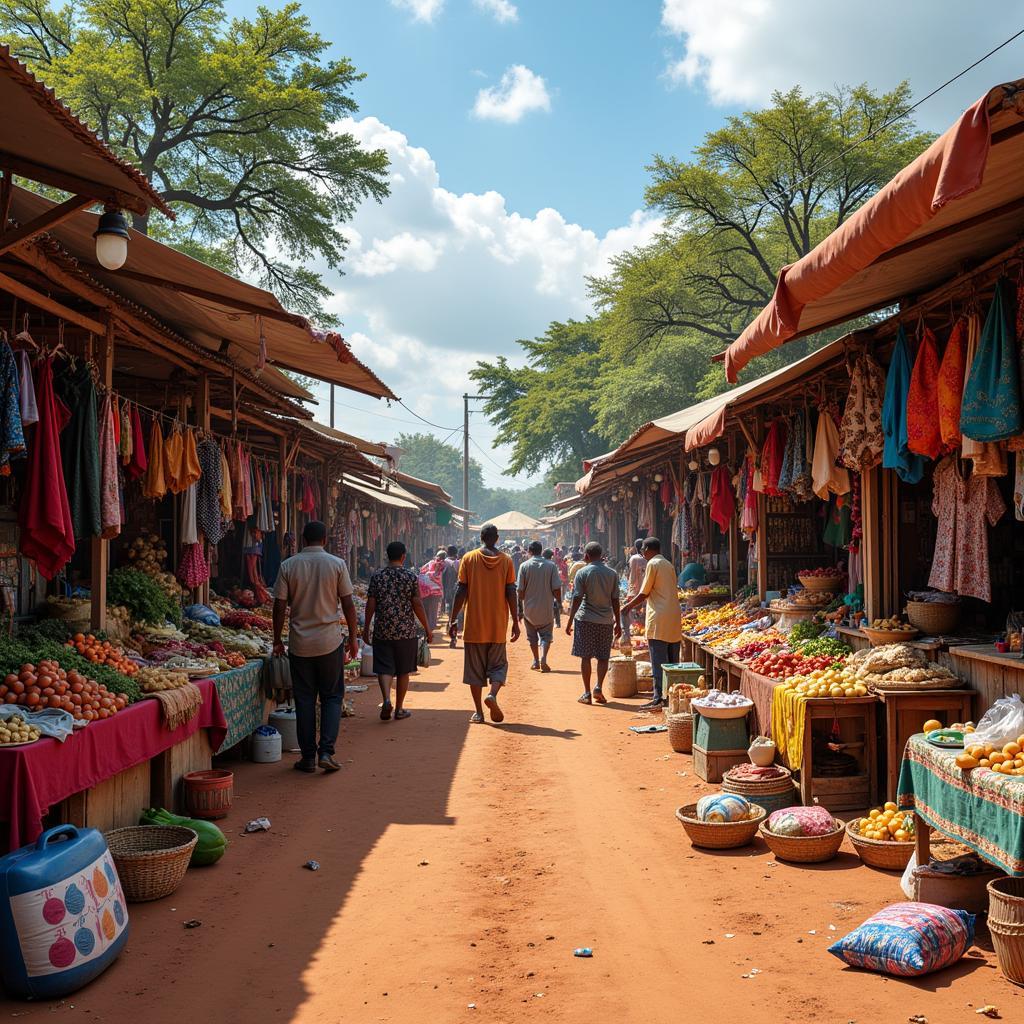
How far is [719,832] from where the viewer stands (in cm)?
612

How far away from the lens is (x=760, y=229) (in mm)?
31109

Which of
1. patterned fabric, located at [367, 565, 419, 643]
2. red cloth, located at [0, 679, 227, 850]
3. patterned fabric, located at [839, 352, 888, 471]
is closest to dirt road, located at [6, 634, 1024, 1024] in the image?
red cloth, located at [0, 679, 227, 850]

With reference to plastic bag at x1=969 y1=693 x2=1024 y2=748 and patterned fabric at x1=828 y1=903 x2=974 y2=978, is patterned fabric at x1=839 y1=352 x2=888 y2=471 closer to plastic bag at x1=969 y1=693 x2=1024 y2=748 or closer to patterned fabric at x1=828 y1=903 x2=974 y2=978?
plastic bag at x1=969 y1=693 x2=1024 y2=748

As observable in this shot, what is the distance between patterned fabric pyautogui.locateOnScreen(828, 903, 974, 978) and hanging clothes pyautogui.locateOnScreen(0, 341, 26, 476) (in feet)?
17.3

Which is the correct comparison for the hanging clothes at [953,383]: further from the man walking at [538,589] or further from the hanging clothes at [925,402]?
the man walking at [538,589]

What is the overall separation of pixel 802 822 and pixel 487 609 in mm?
5134

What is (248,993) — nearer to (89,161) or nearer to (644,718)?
(89,161)

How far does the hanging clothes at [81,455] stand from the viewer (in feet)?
21.9

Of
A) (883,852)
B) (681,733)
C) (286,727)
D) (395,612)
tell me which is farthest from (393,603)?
(883,852)

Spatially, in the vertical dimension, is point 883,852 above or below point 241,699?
below

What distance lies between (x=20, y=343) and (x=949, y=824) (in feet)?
20.5

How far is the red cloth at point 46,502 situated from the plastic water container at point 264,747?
320 cm

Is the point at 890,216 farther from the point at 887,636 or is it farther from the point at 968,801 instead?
the point at 887,636

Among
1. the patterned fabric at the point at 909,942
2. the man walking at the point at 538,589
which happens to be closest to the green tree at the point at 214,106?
the man walking at the point at 538,589
